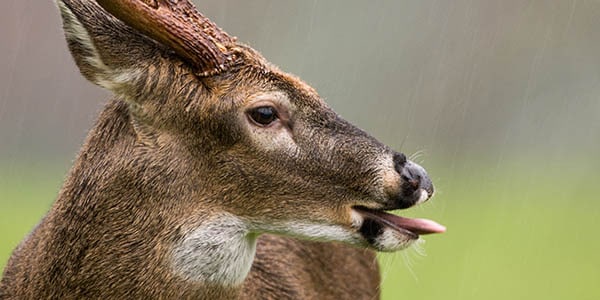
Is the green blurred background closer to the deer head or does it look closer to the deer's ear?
the deer head

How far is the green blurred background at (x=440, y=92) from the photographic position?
22953 mm

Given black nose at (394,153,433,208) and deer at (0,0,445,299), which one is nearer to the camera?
deer at (0,0,445,299)

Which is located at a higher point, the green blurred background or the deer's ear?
the green blurred background

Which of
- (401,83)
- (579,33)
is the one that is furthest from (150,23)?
(579,33)

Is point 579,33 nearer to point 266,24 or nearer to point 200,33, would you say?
point 266,24

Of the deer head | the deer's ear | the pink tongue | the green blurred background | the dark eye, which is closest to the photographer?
the deer's ear

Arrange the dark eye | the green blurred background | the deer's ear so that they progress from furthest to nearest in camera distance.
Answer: the green blurred background, the dark eye, the deer's ear

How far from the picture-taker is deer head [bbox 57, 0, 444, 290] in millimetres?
6836

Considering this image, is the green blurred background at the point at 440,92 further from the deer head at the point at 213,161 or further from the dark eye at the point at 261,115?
the dark eye at the point at 261,115

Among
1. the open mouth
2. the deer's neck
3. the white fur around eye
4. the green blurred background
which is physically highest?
the green blurred background

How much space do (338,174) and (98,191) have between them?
1.22 metres

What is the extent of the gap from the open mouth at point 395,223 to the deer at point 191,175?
0.01 metres

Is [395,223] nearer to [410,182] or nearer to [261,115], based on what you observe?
[410,182]

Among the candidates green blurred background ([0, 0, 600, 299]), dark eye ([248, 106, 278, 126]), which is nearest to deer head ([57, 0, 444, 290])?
dark eye ([248, 106, 278, 126])
